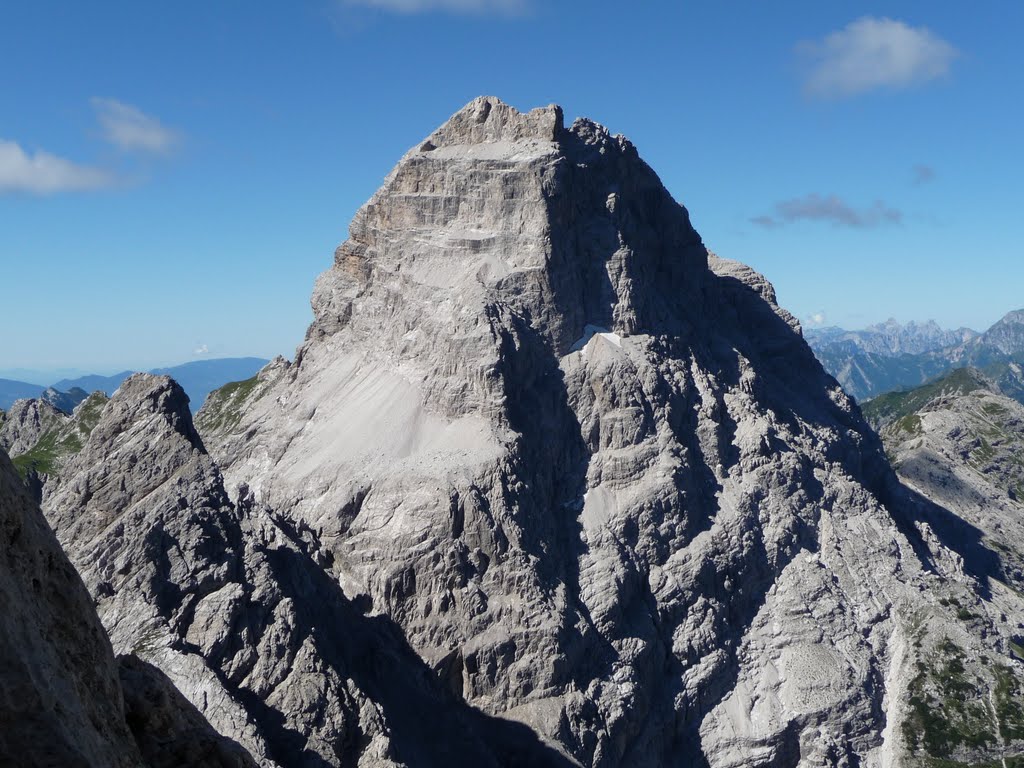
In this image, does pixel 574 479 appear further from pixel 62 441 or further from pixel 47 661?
pixel 62 441

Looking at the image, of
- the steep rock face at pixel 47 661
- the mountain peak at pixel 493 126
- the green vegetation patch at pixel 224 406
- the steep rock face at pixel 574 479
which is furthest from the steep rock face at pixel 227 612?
the green vegetation patch at pixel 224 406

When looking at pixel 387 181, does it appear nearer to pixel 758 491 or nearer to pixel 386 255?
pixel 386 255

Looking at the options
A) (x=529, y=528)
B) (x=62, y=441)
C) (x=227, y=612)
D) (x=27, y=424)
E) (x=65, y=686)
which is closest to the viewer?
(x=65, y=686)

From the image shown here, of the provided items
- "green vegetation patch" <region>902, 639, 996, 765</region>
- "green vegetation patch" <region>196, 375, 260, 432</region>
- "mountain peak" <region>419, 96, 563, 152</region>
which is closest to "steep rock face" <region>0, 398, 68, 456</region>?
"green vegetation patch" <region>196, 375, 260, 432</region>

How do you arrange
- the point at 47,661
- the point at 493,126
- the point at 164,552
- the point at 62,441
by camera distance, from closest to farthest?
the point at 47,661 → the point at 164,552 → the point at 493,126 → the point at 62,441

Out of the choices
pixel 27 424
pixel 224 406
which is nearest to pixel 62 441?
pixel 27 424
